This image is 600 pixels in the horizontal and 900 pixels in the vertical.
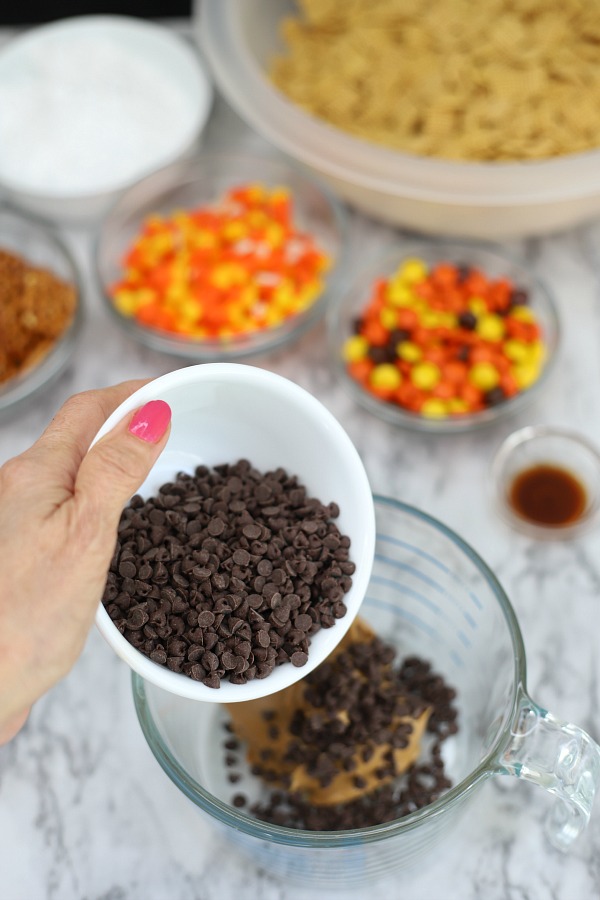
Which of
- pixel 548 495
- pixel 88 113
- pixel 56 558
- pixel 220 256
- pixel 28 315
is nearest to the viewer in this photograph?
pixel 56 558

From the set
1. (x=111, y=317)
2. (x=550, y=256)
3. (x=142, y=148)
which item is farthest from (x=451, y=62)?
(x=111, y=317)

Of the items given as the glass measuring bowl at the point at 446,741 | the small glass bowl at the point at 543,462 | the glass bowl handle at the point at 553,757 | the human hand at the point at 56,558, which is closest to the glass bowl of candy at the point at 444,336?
the small glass bowl at the point at 543,462

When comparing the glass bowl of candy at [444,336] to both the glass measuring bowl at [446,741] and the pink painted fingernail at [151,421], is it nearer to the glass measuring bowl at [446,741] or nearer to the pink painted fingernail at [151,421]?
the glass measuring bowl at [446,741]

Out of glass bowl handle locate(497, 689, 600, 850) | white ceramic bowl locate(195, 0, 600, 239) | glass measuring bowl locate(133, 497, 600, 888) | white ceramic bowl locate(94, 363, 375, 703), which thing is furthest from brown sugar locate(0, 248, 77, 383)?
glass bowl handle locate(497, 689, 600, 850)

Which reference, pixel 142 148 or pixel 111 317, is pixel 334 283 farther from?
pixel 142 148

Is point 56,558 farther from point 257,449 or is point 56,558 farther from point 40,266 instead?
point 40,266


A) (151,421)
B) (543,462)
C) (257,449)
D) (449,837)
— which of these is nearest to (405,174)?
(543,462)

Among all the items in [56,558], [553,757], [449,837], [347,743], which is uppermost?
[56,558]
